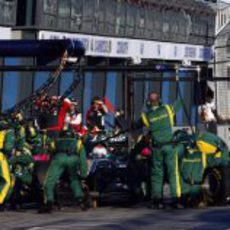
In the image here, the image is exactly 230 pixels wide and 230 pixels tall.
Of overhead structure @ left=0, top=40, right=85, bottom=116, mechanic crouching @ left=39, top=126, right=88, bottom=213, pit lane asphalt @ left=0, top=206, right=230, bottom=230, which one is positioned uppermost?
overhead structure @ left=0, top=40, right=85, bottom=116

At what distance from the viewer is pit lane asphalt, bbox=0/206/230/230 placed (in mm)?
13391

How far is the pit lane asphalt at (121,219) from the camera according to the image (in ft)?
43.9

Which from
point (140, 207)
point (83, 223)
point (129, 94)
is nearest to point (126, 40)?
point (129, 94)

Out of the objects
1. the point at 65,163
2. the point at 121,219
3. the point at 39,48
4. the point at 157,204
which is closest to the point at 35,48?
the point at 39,48

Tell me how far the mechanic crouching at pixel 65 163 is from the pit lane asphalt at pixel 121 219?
12.0 inches

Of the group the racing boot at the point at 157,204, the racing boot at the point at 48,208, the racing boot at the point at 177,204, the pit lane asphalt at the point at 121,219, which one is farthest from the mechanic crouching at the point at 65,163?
the racing boot at the point at 177,204

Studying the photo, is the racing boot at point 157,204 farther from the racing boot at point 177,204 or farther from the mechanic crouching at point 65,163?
the mechanic crouching at point 65,163

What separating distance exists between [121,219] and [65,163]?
1.74m

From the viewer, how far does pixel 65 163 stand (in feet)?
52.2

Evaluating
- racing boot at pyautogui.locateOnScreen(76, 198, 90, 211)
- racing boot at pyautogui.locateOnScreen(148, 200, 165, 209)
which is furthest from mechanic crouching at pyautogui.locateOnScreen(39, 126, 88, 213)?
racing boot at pyautogui.locateOnScreen(148, 200, 165, 209)

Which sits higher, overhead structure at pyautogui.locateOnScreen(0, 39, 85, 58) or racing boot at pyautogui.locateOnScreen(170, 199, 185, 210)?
Answer: overhead structure at pyautogui.locateOnScreen(0, 39, 85, 58)

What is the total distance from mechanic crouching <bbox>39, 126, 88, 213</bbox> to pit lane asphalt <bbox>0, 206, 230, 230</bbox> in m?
0.31

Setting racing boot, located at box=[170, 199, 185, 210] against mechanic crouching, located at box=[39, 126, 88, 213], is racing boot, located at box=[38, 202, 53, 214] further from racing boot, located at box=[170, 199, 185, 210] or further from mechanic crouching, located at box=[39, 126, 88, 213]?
racing boot, located at box=[170, 199, 185, 210]

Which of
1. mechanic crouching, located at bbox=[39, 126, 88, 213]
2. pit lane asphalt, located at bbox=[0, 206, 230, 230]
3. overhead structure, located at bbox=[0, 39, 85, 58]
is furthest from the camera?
overhead structure, located at bbox=[0, 39, 85, 58]
